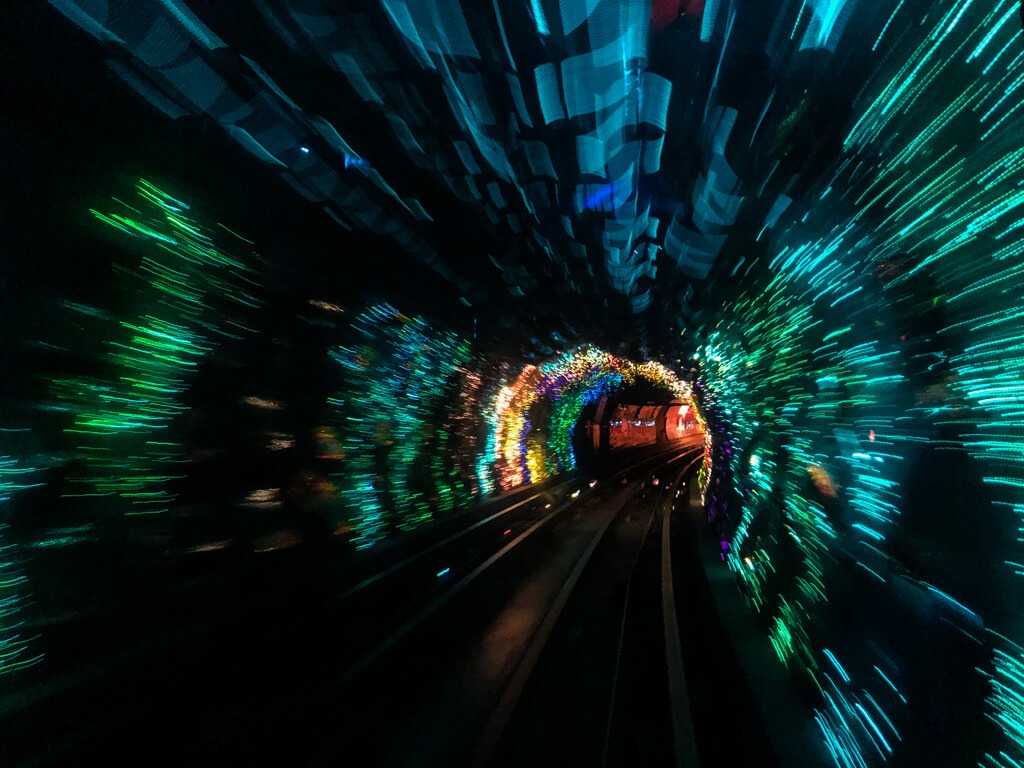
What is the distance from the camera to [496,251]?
786 centimetres

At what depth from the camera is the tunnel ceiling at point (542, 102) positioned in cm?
305

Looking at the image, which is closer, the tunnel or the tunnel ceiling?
the tunnel

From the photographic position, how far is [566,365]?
1855cm

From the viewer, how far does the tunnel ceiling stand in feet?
10.0

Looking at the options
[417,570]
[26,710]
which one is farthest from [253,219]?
[417,570]

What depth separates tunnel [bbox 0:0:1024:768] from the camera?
80.1 inches

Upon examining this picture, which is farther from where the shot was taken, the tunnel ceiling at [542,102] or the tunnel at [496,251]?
the tunnel ceiling at [542,102]

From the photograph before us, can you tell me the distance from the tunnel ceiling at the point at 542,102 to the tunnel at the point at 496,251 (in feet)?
0.10

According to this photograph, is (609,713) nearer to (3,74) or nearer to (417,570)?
(417,570)

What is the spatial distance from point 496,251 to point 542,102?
3737 mm

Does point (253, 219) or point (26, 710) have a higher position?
point (253, 219)

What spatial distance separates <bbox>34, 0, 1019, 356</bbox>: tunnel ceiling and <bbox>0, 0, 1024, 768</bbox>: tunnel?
31 millimetres

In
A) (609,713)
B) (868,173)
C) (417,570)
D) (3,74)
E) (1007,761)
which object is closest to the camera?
(1007,761)

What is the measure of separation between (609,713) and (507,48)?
4.75 metres
